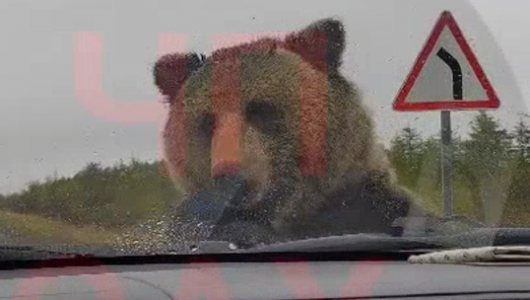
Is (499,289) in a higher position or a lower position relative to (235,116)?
lower

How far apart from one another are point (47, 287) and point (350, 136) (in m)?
1.28

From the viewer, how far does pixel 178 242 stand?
3.26m

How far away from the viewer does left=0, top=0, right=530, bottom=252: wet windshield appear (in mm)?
3332

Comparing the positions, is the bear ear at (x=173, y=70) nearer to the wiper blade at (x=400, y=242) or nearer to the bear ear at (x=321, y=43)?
the bear ear at (x=321, y=43)

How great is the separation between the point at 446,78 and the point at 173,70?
2.84ft

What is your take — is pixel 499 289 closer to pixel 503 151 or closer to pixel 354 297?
pixel 354 297

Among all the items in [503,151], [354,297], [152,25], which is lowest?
[354,297]

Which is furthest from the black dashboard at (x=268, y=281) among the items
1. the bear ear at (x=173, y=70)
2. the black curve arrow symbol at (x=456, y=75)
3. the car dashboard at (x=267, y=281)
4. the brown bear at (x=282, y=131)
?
the black curve arrow symbol at (x=456, y=75)

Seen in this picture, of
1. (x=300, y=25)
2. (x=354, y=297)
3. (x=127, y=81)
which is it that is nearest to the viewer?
(x=354, y=297)

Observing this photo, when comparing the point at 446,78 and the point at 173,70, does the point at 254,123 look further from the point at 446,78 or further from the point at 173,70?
the point at 446,78

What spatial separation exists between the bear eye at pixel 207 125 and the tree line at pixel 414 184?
9.0 inches

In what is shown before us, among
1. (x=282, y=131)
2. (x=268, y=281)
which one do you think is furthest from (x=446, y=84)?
(x=268, y=281)

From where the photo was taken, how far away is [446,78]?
3.94 metres

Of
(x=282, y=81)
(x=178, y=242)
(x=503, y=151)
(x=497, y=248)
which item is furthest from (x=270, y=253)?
(x=503, y=151)
